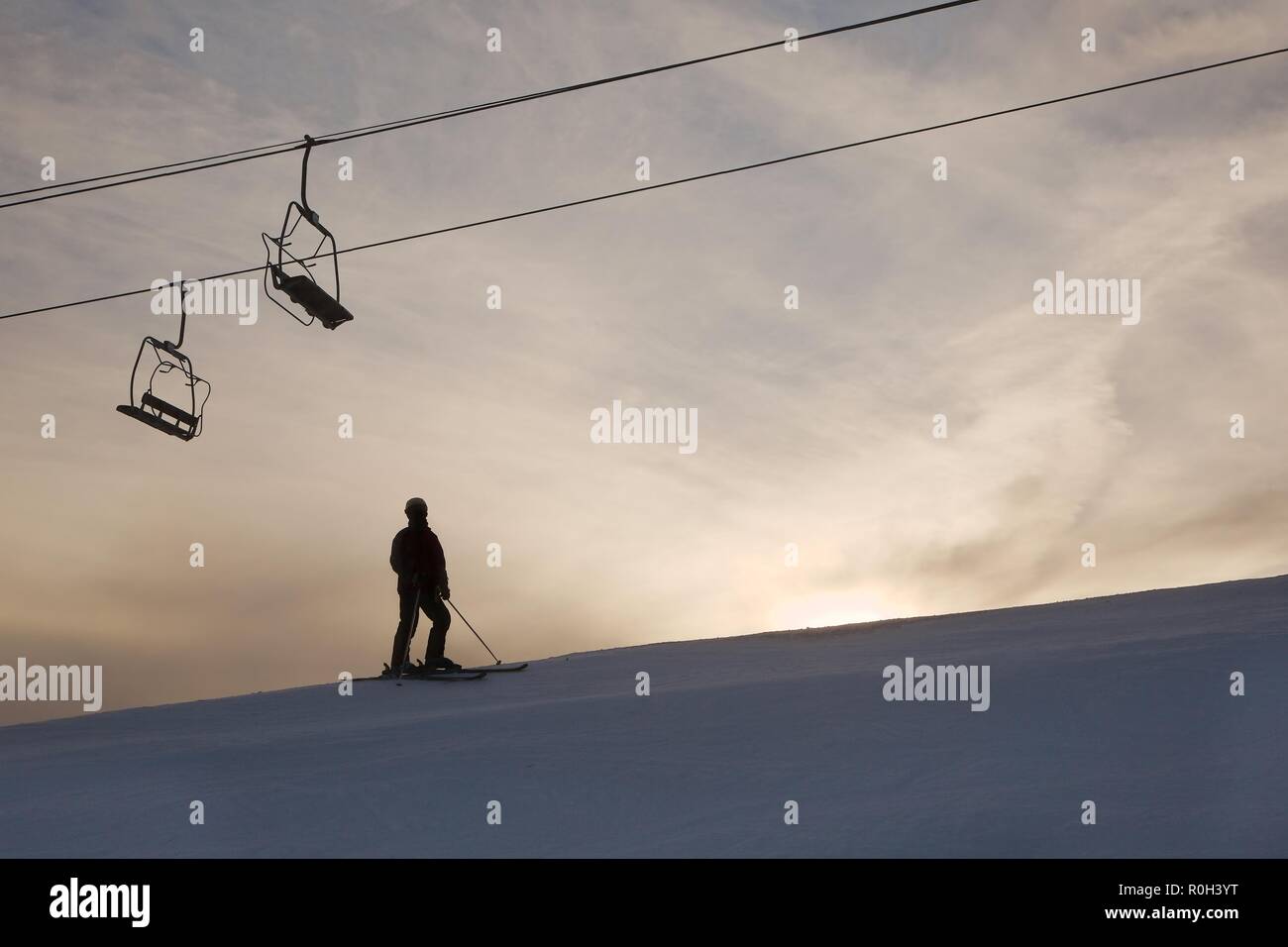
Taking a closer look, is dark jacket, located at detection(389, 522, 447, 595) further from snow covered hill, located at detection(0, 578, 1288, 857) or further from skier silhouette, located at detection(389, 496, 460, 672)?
snow covered hill, located at detection(0, 578, 1288, 857)

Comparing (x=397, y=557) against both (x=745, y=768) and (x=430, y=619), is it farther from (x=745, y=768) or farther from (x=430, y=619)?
(x=745, y=768)

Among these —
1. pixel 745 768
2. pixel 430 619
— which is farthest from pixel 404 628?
pixel 745 768

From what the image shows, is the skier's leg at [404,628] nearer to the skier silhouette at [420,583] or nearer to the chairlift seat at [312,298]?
the skier silhouette at [420,583]

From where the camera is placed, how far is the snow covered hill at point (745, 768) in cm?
657

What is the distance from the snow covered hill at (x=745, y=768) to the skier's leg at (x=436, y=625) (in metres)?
2.34

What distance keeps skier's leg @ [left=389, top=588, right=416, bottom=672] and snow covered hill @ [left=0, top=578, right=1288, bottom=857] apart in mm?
2378

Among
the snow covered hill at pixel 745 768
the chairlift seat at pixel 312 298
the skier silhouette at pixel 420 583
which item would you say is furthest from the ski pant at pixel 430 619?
the chairlift seat at pixel 312 298

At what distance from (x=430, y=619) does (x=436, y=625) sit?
0.10 m

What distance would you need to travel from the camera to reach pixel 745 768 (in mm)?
8000

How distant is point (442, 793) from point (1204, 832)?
440cm
